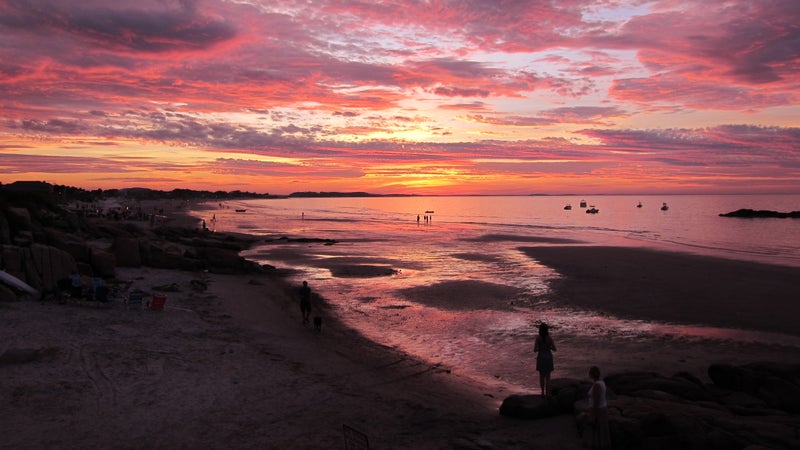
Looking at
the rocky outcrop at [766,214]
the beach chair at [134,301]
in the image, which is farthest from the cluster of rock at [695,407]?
the rocky outcrop at [766,214]

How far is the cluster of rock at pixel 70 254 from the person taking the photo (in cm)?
1931

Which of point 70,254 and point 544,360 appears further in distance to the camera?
point 70,254

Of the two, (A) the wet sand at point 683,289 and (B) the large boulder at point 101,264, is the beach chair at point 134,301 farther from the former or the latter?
(A) the wet sand at point 683,289

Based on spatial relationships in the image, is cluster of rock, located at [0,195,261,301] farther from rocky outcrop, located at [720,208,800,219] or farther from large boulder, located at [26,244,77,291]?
rocky outcrop, located at [720,208,800,219]

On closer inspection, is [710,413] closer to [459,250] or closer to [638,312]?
[638,312]

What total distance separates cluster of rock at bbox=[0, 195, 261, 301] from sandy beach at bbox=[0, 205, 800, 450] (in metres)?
2.25

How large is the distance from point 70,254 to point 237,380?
14181mm

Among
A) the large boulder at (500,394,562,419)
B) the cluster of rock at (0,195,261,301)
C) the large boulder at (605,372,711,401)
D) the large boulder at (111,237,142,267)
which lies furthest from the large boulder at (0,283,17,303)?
the large boulder at (605,372,711,401)

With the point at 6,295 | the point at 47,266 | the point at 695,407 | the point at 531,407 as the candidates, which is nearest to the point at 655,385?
the point at 695,407

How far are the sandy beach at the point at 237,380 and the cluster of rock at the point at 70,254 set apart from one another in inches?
88.7

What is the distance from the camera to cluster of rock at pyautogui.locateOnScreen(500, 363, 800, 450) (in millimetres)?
9094

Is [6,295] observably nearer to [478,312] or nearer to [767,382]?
[478,312]

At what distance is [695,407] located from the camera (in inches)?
414

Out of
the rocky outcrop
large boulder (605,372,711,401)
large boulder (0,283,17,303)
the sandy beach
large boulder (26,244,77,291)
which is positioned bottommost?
the sandy beach
